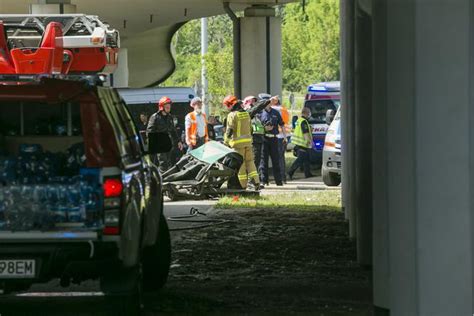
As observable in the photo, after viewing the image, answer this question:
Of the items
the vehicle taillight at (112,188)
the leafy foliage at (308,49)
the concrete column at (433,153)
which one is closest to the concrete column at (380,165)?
the concrete column at (433,153)

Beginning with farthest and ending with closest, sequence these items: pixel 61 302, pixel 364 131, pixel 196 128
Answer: pixel 196 128, pixel 364 131, pixel 61 302

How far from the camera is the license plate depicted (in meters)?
9.27

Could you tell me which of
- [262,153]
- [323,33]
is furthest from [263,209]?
[323,33]

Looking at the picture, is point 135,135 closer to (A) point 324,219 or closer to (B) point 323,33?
(A) point 324,219

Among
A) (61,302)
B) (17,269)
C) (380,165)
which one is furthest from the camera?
(61,302)

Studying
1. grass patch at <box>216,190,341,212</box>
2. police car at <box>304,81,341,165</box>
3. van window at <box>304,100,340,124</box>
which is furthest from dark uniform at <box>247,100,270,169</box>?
van window at <box>304,100,340,124</box>

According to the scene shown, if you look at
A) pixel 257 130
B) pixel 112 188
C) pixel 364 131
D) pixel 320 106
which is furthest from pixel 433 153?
pixel 320 106

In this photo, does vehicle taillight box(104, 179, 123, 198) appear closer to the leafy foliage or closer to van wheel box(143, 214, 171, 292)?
van wheel box(143, 214, 171, 292)

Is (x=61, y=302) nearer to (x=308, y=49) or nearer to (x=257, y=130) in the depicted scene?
(x=257, y=130)

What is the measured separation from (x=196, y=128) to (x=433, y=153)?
59.1 feet

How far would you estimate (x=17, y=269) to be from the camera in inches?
366

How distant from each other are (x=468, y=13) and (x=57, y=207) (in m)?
3.19

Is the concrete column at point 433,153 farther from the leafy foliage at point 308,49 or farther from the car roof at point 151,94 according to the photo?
the leafy foliage at point 308,49

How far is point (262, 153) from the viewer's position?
→ 27.5 meters
